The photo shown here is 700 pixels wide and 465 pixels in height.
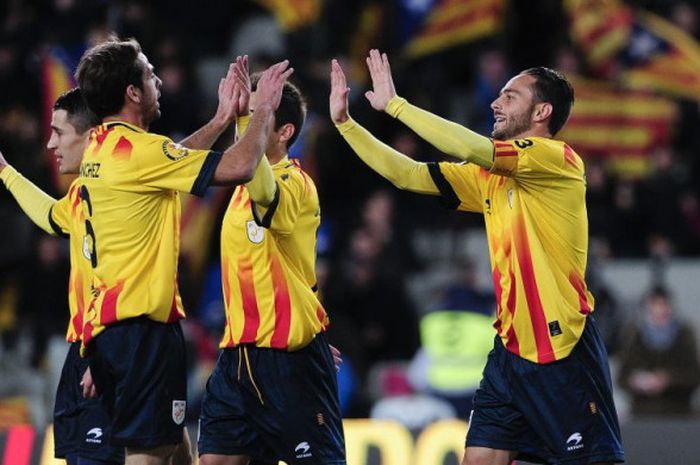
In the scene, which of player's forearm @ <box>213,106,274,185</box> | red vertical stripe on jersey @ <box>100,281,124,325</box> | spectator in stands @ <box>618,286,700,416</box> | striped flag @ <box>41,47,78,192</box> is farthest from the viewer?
striped flag @ <box>41,47,78,192</box>

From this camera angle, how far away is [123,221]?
7.27 metres

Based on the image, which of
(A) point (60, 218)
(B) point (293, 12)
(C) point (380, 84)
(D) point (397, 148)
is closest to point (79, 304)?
(A) point (60, 218)

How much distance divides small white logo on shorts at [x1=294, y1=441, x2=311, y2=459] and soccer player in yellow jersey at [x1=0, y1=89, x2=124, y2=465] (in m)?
0.81

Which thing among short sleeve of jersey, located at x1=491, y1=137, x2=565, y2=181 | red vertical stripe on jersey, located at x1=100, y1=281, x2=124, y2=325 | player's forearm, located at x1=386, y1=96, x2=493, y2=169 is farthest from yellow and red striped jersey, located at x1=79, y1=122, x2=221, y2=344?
short sleeve of jersey, located at x1=491, y1=137, x2=565, y2=181

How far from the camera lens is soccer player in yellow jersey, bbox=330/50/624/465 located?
296 inches

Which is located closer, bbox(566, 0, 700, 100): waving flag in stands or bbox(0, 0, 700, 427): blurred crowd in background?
bbox(0, 0, 700, 427): blurred crowd in background

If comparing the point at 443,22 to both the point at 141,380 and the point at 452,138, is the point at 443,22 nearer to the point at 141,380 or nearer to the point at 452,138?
the point at 452,138

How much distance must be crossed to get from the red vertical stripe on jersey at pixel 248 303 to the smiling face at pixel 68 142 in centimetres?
102

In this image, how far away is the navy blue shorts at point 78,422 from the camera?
25.0 feet

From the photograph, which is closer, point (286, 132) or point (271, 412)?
point (271, 412)

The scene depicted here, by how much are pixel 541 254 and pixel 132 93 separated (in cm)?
202

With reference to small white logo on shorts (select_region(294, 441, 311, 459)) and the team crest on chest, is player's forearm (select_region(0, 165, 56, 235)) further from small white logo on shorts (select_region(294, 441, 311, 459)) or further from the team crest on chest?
small white logo on shorts (select_region(294, 441, 311, 459))

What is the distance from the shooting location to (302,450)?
25.0 ft

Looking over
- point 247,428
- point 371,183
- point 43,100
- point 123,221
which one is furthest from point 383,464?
point 43,100
